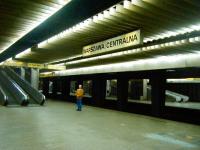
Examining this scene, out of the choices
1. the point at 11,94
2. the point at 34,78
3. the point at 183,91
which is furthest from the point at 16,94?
the point at 183,91

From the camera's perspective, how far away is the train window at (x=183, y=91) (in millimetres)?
30950

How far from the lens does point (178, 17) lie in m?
6.60

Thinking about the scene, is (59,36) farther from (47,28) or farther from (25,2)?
(25,2)

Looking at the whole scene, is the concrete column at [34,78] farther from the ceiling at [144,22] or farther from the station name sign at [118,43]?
the station name sign at [118,43]

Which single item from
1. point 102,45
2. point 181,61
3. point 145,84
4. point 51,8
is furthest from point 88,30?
point 145,84

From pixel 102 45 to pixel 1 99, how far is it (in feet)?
37.0

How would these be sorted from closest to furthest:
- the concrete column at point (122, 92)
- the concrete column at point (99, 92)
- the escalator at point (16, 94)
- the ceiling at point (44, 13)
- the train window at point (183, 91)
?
the ceiling at point (44, 13) < the escalator at point (16, 94) < the concrete column at point (122, 92) < the concrete column at point (99, 92) < the train window at point (183, 91)

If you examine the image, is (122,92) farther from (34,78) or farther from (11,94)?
(34,78)

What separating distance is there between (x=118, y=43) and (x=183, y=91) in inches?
1077

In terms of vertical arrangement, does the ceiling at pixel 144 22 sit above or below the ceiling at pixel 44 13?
below

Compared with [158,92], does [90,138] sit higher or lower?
lower

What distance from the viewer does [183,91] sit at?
33750 mm

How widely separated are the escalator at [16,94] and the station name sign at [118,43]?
9.25 meters

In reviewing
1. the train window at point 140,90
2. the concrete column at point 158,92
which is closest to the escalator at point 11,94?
the concrete column at point 158,92
